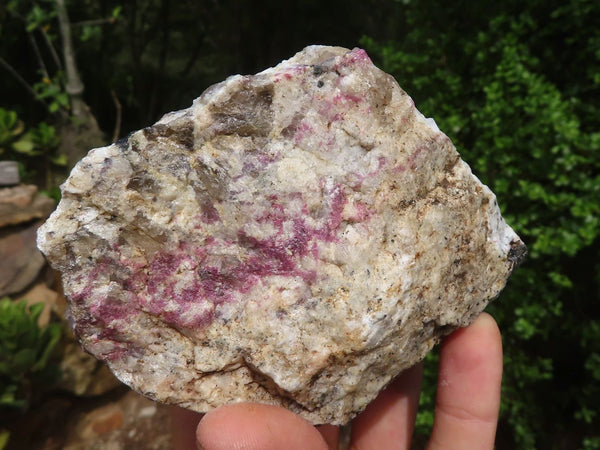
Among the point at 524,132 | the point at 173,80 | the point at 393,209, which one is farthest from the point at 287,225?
the point at 173,80

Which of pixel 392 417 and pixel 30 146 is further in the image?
pixel 30 146

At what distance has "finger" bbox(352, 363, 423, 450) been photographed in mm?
1853

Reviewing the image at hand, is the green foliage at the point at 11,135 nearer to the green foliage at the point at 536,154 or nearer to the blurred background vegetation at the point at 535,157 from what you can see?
the blurred background vegetation at the point at 535,157

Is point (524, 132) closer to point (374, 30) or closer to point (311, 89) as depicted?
point (311, 89)

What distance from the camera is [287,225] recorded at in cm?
133

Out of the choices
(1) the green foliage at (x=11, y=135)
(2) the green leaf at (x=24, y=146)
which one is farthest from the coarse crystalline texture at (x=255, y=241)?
(2) the green leaf at (x=24, y=146)

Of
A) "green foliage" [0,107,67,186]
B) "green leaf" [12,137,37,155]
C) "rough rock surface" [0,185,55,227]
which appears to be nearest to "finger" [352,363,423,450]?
"rough rock surface" [0,185,55,227]

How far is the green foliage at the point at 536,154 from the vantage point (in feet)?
7.02

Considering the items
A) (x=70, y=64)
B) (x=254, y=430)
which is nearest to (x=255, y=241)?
(x=254, y=430)

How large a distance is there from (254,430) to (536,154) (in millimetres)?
1645

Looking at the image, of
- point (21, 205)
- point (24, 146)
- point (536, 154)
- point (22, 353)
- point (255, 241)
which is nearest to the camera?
point (255, 241)

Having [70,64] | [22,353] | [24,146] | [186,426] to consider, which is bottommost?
[22,353]

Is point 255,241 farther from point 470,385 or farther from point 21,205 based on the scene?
point 21,205

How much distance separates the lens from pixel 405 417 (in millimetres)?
1867
